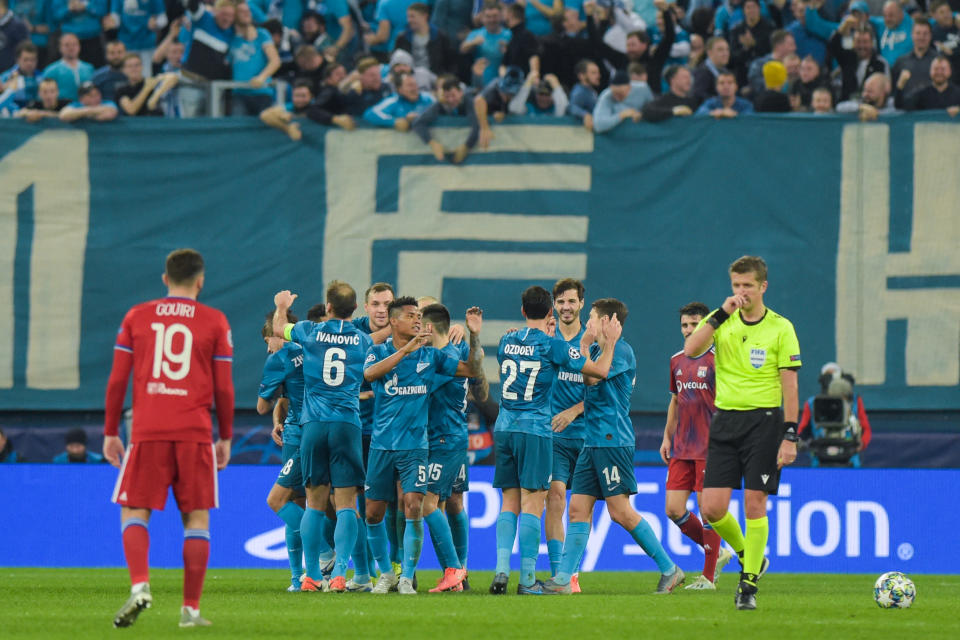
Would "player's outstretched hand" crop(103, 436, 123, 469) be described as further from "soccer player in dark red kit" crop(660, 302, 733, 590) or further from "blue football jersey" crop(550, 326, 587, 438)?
"soccer player in dark red kit" crop(660, 302, 733, 590)

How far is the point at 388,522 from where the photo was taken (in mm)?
13336

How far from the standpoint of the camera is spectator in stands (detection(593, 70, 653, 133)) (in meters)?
19.3

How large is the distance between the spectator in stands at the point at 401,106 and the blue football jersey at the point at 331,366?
801 centimetres

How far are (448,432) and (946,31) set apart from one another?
11122 mm

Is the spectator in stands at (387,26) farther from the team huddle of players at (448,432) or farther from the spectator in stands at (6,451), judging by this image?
the team huddle of players at (448,432)

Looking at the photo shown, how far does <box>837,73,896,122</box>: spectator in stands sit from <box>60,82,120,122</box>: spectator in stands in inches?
367

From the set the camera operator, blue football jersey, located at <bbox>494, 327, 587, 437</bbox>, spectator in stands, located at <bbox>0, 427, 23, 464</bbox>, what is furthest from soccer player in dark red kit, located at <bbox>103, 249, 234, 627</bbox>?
spectator in stands, located at <bbox>0, 427, 23, 464</bbox>

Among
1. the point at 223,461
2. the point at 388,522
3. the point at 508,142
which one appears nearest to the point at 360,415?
the point at 388,522

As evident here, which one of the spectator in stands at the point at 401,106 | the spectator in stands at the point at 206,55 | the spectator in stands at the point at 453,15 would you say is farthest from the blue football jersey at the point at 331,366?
the spectator in stands at the point at 453,15

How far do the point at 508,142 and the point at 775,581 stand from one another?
276 inches

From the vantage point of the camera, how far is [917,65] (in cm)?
1950

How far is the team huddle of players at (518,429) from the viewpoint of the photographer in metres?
10.3

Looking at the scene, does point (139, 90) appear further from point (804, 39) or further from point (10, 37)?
point (804, 39)

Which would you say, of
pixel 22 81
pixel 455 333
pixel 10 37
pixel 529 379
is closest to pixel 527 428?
pixel 529 379
